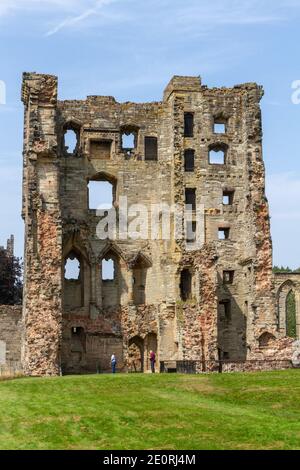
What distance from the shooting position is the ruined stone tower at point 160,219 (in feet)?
128

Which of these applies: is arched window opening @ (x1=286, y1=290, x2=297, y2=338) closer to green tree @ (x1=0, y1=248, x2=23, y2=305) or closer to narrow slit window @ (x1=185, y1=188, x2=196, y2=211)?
green tree @ (x1=0, y1=248, x2=23, y2=305)

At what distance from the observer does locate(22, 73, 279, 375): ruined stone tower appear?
3891 cm

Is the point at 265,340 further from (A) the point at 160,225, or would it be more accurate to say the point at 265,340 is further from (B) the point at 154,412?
(B) the point at 154,412

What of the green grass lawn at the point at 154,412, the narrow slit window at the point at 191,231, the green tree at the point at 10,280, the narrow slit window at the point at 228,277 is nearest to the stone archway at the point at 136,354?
the narrow slit window at the point at 228,277

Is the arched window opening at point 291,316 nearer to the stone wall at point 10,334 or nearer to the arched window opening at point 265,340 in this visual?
the arched window opening at point 265,340

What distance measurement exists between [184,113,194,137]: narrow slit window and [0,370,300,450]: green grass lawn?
15.6m

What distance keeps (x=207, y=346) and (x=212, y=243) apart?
16.8 ft

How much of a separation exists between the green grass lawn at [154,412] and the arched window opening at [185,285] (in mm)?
10418

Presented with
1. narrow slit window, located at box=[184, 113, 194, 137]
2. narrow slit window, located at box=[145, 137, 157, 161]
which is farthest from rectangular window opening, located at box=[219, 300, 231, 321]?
narrow slit window, located at box=[184, 113, 194, 137]

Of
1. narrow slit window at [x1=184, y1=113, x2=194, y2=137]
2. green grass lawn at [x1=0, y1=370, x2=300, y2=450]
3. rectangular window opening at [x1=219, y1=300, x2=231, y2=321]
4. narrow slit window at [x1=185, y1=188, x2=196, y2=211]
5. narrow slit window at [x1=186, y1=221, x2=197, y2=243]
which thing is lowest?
green grass lawn at [x1=0, y1=370, x2=300, y2=450]

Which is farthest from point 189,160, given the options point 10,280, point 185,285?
point 10,280

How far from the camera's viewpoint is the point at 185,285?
40812 millimetres

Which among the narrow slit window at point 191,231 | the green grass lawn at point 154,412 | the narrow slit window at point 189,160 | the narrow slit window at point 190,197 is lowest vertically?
the green grass lawn at point 154,412

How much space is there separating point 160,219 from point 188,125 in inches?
193
